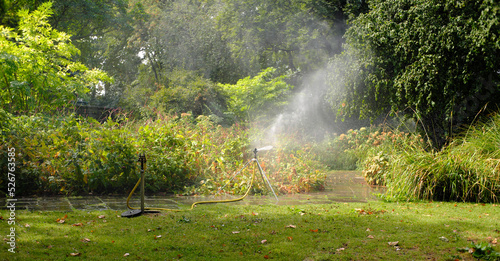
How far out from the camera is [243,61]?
56.6ft

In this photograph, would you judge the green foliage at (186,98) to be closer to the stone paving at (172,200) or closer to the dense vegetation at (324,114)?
the dense vegetation at (324,114)

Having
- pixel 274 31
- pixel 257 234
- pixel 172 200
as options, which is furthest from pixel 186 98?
pixel 257 234

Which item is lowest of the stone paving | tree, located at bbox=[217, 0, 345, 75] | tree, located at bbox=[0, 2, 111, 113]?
the stone paving

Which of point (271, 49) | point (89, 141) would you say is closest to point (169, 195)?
point (89, 141)

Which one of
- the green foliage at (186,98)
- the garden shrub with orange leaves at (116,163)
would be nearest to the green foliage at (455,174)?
the garden shrub with orange leaves at (116,163)

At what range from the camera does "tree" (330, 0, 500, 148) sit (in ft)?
20.3

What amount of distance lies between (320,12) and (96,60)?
15.6 metres

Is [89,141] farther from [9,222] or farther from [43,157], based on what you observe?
[9,222]

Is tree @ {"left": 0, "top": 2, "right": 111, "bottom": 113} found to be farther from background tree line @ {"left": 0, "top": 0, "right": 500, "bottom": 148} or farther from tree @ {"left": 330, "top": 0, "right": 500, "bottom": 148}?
tree @ {"left": 330, "top": 0, "right": 500, "bottom": 148}

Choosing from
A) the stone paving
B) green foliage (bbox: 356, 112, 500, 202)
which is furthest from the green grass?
green foliage (bbox: 356, 112, 500, 202)

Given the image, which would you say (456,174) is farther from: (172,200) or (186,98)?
(186,98)

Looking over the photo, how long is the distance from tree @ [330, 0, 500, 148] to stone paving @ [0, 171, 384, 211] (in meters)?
1.89

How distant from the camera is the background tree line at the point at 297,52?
21.4ft

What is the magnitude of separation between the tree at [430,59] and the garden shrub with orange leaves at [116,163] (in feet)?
8.75
